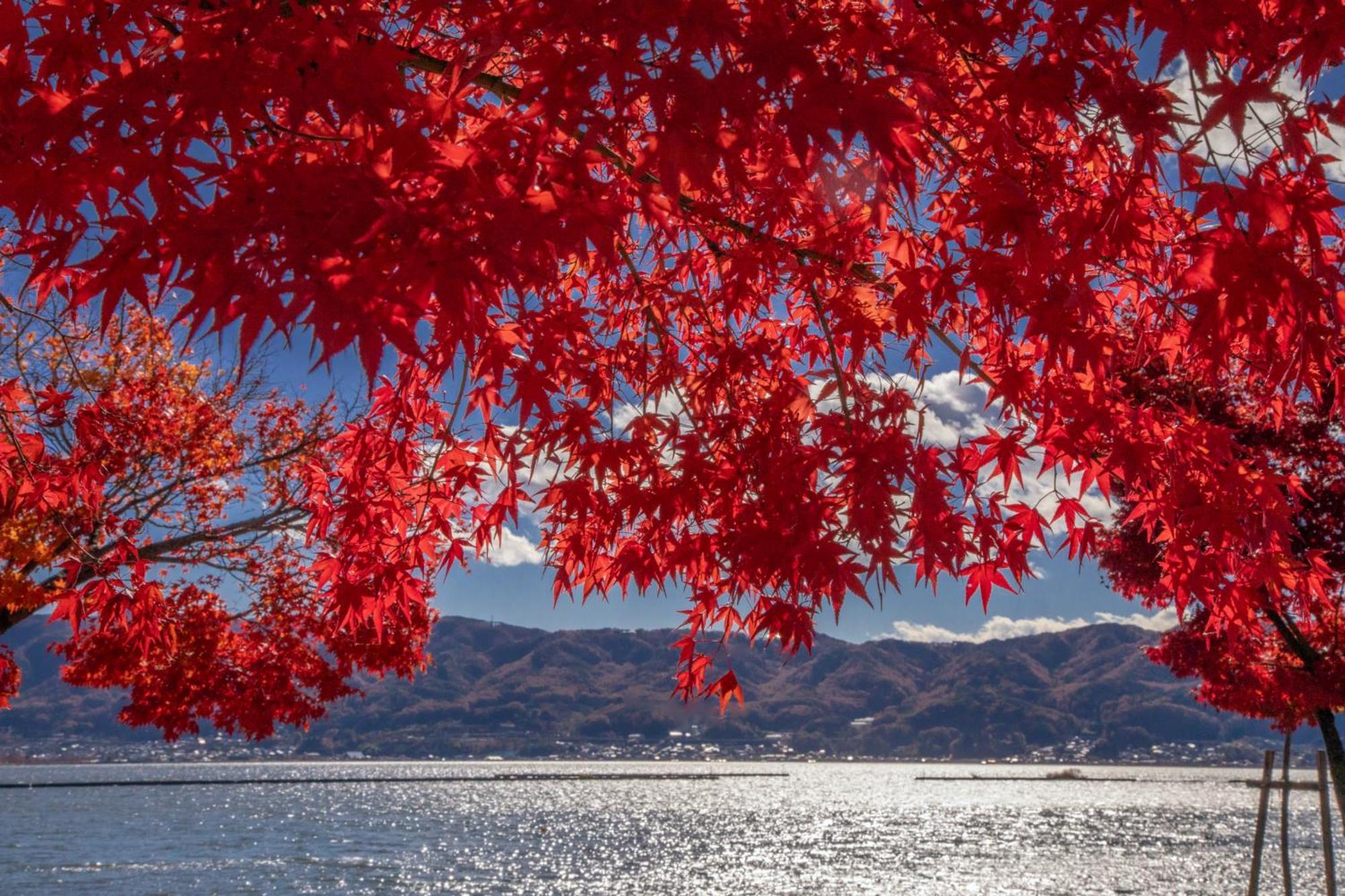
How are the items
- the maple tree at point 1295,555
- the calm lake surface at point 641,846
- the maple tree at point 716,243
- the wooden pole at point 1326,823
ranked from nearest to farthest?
the maple tree at point 716,243
the wooden pole at point 1326,823
the maple tree at point 1295,555
the calm lake surface at point 641,846

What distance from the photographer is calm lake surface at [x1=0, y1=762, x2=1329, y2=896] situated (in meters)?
31.5

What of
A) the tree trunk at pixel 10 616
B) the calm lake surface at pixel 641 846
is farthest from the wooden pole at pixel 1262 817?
the tree trunk at pixel 10 616

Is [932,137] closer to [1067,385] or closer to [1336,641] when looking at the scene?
[1067,385]

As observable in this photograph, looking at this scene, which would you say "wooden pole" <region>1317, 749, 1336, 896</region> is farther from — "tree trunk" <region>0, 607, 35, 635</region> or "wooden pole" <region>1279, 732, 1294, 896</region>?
"tree trunk" <region>0, 607, 35, 635</region>

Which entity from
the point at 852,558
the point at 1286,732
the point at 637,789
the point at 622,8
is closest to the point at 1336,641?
the point at 1286,732

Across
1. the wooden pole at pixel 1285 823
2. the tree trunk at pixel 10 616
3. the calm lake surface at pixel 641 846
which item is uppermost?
the tree trunk at pixel 10 616

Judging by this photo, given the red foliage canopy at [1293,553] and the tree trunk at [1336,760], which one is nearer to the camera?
the tree trunk at [1336,760]

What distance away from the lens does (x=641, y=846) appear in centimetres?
5300

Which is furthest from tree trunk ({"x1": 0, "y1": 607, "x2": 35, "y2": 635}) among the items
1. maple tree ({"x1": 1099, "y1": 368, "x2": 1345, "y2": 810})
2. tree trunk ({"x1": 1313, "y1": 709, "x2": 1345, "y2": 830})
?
tree trunk ({"x1": 1313, "y1": 709, "x2": 1345, "y2": 830})

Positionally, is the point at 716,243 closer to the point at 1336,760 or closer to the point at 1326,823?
the point at 1326,823

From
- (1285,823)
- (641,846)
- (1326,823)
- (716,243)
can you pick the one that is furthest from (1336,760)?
(641,846)

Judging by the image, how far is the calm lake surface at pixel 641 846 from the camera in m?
31.5

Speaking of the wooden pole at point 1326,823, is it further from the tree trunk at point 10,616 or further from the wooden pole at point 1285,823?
the tree trunk at point 10,616

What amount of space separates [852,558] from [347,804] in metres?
107
